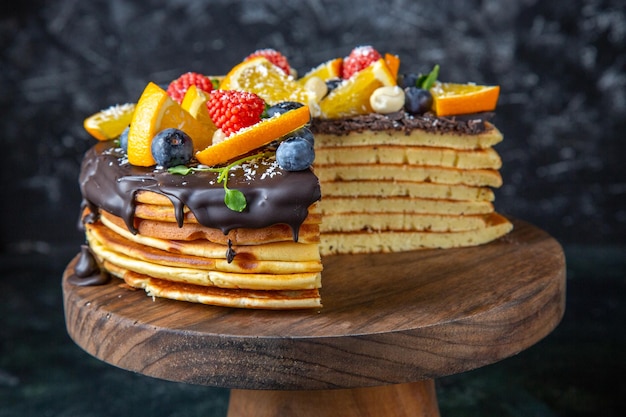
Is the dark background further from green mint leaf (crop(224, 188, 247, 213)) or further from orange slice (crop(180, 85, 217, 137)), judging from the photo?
green mint leaf (crop(224, 188, 247, 213))

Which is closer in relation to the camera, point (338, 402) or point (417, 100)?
point (338, 402)

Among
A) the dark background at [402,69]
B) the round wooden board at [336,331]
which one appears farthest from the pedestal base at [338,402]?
the dark background at [402,69]

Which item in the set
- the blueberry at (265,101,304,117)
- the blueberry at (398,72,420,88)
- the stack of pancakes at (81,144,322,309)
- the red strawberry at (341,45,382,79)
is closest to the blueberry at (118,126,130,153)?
the stack of pancakes at (81,144,322,309)

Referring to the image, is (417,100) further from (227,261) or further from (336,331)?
(336,331)

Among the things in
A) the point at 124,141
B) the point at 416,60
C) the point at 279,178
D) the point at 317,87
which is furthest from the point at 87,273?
the point at 416,60

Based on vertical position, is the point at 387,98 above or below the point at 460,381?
above
